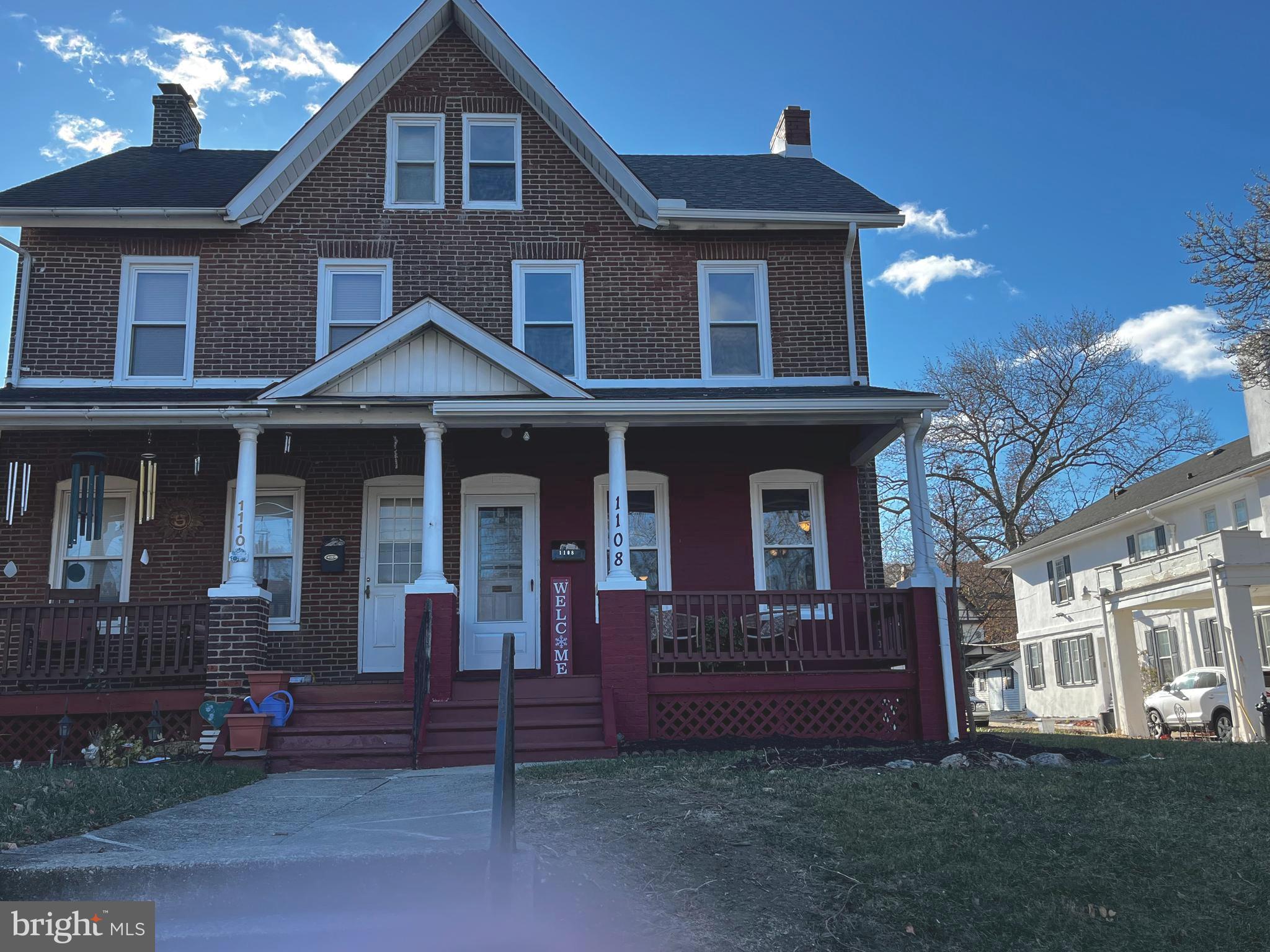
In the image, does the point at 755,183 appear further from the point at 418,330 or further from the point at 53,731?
the point at 53,731

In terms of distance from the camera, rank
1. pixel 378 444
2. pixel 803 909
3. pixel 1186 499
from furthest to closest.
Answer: pixel 1186 499, pixel 378 444, pixel 803 909

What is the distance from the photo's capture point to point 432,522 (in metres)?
10.6

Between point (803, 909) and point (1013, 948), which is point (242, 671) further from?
point (1013, 948)

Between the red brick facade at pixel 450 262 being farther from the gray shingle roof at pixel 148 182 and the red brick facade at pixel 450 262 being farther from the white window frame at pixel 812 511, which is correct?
the white window frame at pixel 812 511

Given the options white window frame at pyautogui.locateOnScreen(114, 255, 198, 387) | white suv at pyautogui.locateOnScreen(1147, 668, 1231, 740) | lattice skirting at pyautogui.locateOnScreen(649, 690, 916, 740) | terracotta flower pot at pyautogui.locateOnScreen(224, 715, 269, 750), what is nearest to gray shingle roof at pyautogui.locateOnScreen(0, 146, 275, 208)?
white window frame at pyautogui.locateOnScreen(114, 255, 198, 387)

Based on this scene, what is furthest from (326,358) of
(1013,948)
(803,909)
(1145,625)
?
(1145,625)

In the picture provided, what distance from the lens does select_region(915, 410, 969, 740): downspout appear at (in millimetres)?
10602

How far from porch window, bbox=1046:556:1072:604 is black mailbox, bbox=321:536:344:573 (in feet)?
80.2

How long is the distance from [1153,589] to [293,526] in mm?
17423

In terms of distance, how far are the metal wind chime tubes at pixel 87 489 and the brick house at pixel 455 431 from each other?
77 millimetres

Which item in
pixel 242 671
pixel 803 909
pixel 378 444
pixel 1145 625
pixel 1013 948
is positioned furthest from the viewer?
pixel 1145 625

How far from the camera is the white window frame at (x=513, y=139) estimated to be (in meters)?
13.3

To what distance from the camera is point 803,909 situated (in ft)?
15.8

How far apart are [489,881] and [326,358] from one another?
24.3ft
